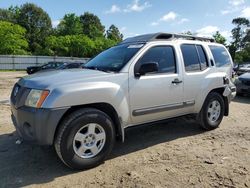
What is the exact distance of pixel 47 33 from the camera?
220ft

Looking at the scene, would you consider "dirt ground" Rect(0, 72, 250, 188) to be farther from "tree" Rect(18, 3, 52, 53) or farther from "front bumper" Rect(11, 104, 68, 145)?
"tree" Rect(18, 3, 52, 53)

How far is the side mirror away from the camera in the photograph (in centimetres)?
456

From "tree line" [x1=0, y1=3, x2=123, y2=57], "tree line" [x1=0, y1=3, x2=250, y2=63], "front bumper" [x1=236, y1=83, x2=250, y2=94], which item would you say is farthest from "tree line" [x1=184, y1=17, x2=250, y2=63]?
Answer: "front bumper" [x1=236, y1=83, x2=250, y2=94]

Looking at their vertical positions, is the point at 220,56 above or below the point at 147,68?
above

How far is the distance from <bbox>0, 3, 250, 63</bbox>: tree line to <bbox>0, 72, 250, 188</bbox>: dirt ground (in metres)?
31.7

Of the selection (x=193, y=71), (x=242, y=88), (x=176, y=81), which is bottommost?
(x=242, y=88)

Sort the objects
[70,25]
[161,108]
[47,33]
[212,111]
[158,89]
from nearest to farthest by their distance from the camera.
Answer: [158,89] → [161,108] → [212,111] → [70,25] → [47,33]

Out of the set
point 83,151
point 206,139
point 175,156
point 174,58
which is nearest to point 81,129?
point 83,151

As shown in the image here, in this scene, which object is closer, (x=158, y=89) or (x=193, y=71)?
(x=158, y=89)

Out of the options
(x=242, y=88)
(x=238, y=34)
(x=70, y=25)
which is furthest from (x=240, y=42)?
(x=242, y=88)

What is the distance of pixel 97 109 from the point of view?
169 inches

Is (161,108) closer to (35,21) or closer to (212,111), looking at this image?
(212,111)

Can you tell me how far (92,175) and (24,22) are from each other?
230ft

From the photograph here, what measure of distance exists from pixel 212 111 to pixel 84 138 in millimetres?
3200
